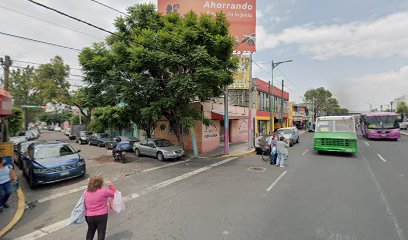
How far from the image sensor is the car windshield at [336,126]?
13633 mm

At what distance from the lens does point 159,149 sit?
1357 cm

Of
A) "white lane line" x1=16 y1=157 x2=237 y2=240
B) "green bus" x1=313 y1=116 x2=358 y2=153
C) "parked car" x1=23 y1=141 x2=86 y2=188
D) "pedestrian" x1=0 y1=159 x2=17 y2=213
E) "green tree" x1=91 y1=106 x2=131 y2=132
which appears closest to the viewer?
"white lane line" x1=16 y1=157 x2=237 y2=240

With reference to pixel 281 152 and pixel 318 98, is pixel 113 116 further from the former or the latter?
pixel 318 98

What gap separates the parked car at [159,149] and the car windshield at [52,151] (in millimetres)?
5208

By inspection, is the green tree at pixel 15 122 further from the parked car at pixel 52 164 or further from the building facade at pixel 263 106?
the building facade at pixel 263 106

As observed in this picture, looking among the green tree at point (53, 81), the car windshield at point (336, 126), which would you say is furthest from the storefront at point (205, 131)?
the green tree at point (53, 81)

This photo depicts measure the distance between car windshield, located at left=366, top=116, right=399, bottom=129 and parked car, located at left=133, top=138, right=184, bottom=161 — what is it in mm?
20715

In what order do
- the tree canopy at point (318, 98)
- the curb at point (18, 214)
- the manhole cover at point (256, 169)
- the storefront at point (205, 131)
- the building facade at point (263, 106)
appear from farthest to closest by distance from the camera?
the tree canopy at point (318, 98)
the building facade at point (263, 106)
the storefront at point (205, 131)
the manhole cover at point (256, 169)
the curb at point (18, 214)

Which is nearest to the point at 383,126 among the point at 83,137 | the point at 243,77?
the point at 243,77

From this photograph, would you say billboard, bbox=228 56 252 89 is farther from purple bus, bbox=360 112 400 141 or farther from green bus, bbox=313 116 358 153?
purple bus, bbox=360 112 400 141

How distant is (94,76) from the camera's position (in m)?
17.1

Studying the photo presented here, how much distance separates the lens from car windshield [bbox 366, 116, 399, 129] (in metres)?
20.8

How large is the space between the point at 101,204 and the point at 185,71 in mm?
10130

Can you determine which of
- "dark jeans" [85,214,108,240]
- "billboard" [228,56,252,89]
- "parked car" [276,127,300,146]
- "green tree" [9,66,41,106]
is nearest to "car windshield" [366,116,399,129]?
"parked car" [276,127,300,146]
